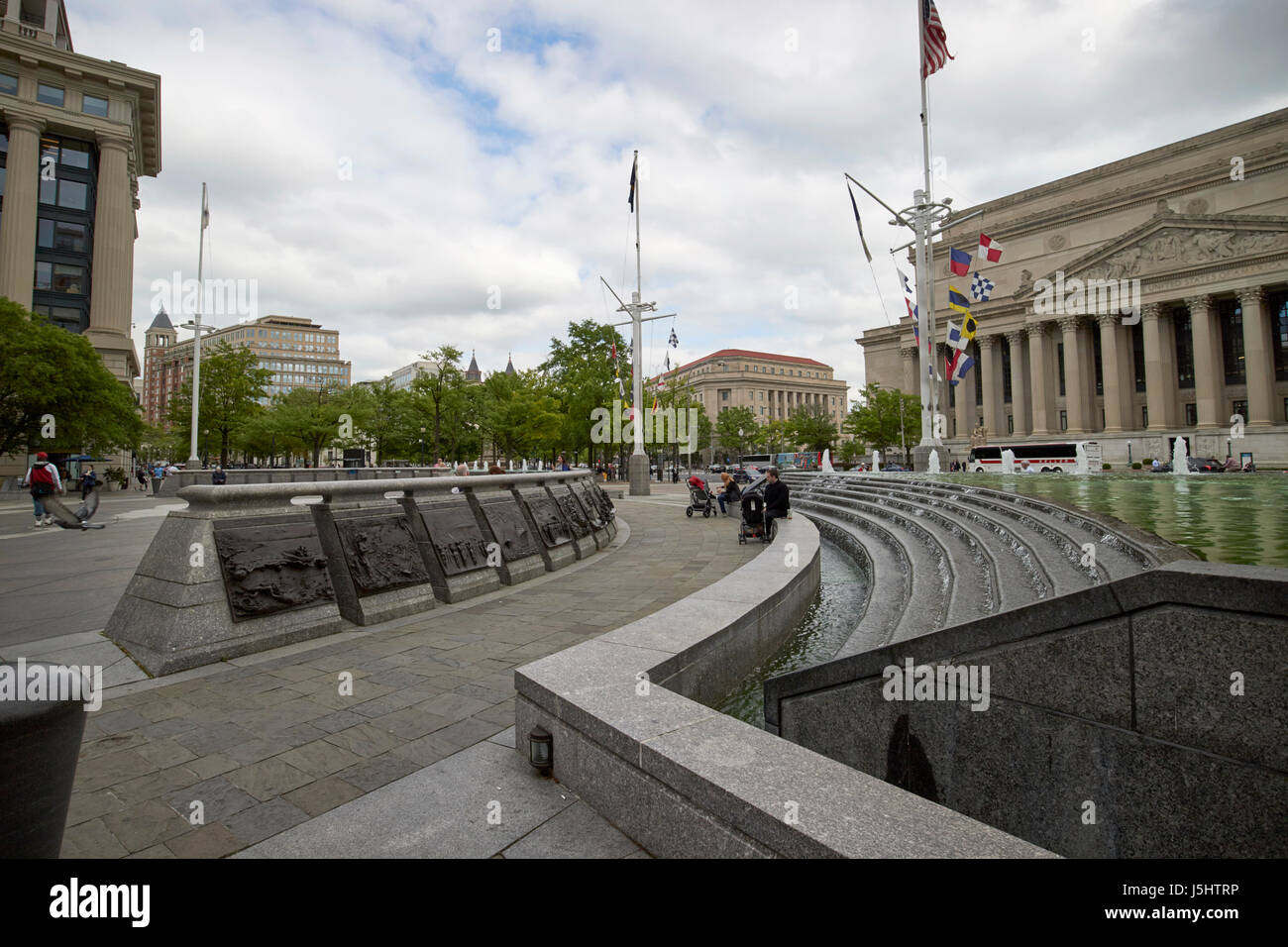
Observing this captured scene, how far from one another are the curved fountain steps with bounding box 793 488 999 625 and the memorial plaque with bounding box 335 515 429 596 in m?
5.87

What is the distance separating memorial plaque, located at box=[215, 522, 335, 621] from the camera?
564 cm

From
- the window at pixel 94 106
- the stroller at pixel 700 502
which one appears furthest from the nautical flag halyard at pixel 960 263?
the window at pixel 94 106

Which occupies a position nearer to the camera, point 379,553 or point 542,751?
point 542,751

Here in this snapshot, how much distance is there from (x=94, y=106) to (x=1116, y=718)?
224 ft

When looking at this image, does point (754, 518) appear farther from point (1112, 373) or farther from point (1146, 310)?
point (1146, 310)

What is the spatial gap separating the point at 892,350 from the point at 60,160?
81.6 meters

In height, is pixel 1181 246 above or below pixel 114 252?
above

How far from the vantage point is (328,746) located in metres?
3.80

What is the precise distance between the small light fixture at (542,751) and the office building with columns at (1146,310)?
40702 mm

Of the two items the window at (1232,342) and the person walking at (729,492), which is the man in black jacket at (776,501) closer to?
the person walking at (729,492)

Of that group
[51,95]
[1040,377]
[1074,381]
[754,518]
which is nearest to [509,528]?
[754,518]

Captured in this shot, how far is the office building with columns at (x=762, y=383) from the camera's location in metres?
118

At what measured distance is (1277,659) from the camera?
2340mm
